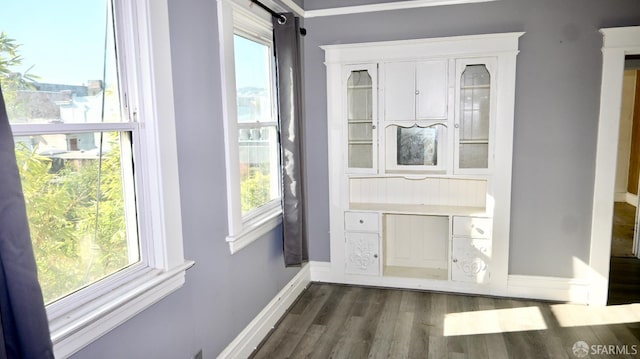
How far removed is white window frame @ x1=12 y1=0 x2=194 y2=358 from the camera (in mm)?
1685

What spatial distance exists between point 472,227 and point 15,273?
3253mm

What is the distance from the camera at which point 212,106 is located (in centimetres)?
240

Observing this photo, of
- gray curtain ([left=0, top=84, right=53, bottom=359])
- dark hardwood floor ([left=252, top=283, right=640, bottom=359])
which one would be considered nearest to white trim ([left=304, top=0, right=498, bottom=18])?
dark hardwood floor ([left=252, top=283, right=640, bottom=359])

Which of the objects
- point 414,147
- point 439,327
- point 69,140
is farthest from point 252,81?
point 439,327

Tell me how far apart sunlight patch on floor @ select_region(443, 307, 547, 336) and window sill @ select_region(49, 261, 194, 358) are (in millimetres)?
2047

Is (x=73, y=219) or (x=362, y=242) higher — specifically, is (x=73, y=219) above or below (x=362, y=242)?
above

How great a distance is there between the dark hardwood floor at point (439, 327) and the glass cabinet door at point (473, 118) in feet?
3.85

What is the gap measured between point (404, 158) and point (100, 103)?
2.62 m

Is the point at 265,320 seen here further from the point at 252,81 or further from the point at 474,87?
the point at 474,87

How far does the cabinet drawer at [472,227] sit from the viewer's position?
3.60m

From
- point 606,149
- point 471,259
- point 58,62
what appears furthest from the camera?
point 471,259

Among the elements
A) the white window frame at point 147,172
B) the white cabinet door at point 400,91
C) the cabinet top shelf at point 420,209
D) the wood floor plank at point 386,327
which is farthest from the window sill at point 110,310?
the white cabinet door at point 400,91

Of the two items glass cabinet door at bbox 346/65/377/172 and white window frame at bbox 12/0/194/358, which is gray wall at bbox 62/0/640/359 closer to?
white window frame at bbox 12/0/194/358

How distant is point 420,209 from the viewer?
381 centimetres
